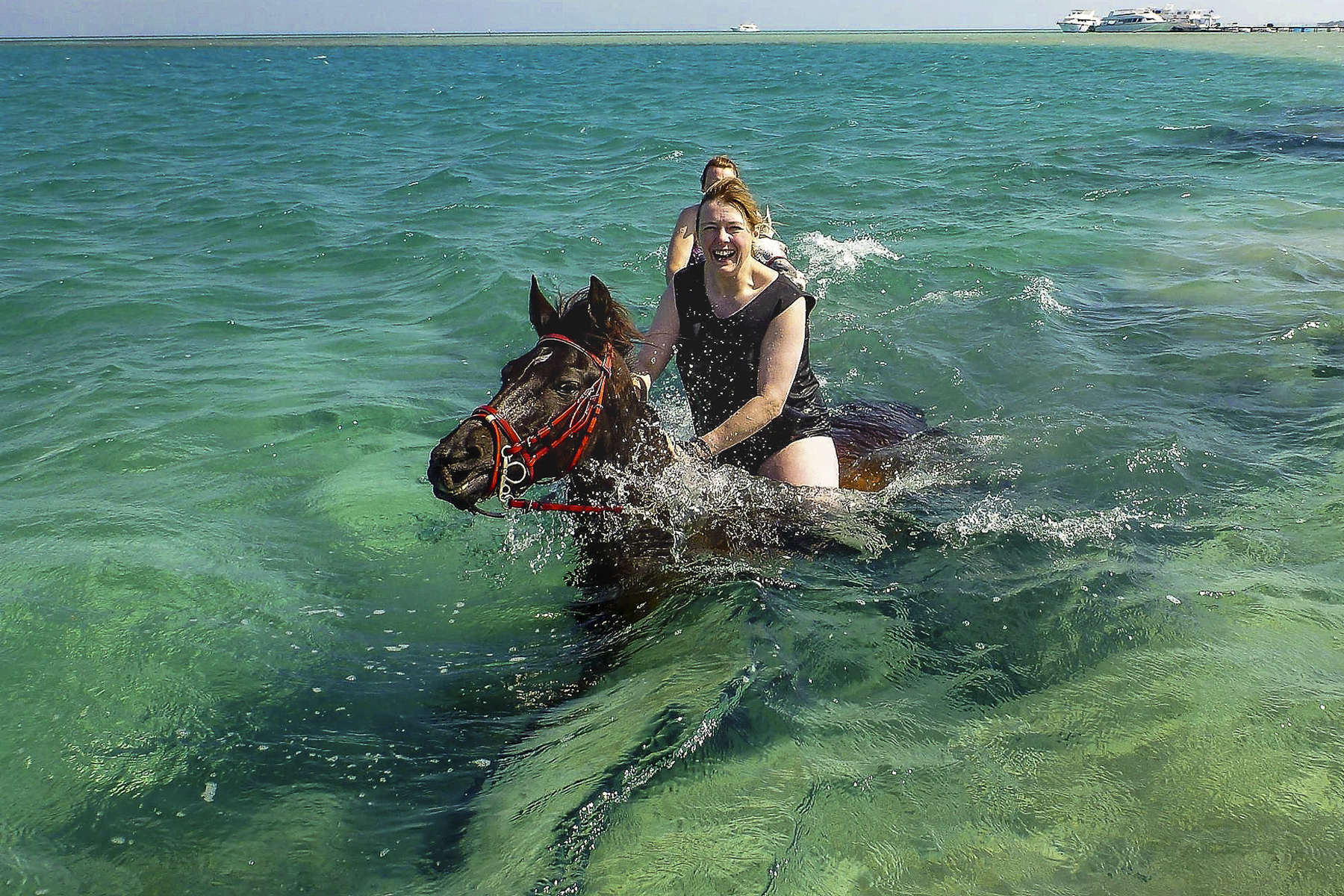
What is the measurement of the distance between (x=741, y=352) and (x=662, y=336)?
449 millimetres

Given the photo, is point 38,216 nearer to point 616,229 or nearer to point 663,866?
point 616,229

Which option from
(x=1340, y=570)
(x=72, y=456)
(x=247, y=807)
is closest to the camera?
(x=247, y=807)

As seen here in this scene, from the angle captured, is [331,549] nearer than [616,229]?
Yes

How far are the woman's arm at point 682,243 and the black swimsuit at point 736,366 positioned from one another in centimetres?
242

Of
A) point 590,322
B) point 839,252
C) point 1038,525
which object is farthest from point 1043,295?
point 590,322

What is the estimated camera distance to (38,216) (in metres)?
15.7

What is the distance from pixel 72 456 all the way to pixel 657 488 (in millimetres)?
5083

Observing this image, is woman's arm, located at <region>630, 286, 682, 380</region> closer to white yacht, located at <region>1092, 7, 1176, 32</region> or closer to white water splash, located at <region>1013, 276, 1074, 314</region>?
white water splash, located at <region>1013, 276, 1074, 314</region>

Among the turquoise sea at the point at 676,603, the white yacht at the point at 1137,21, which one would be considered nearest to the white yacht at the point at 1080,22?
the white yacht at the point at 1137,21

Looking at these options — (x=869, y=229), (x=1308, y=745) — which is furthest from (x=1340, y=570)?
(x=869, y=229)

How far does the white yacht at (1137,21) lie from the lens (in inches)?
5600

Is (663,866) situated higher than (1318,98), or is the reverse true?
(1318,98)

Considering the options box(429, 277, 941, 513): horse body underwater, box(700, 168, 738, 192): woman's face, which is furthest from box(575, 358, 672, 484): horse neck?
box(700, 168, 738, 192): woman's face

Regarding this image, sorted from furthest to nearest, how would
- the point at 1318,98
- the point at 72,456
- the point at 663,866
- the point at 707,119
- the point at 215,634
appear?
the point at 1318,98, the point at 707,119, the point at 72,456, the point at 215,634, the point at 663,866
